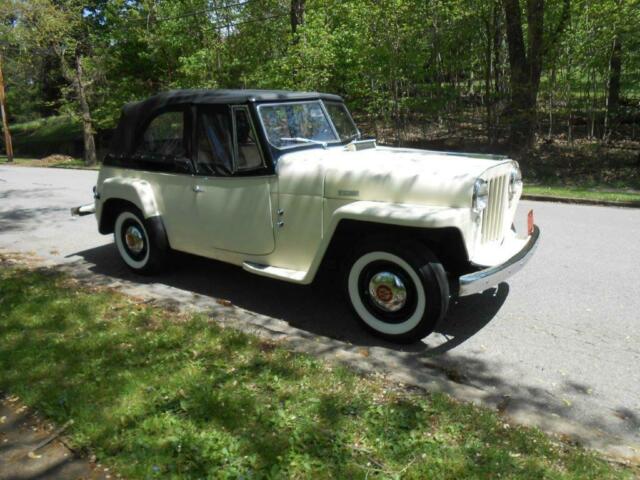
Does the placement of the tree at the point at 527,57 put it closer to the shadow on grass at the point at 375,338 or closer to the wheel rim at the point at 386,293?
the shadow on grass at the point at 375,338

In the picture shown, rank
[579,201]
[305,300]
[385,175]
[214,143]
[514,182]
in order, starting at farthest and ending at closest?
[579,201]
[305,300]
[214,143]
[514,182]
[385,175]

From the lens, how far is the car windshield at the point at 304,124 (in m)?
4.96

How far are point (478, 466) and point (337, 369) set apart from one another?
4.08ft

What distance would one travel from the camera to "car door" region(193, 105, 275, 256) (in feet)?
16.1

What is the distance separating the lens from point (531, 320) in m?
4.75

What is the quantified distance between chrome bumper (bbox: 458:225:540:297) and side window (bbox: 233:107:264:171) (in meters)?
2.08

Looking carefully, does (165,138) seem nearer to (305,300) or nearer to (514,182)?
(305,300)

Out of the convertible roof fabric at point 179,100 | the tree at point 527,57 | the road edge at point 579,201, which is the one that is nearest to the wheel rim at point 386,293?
the convertible roof fabric at point 179,100

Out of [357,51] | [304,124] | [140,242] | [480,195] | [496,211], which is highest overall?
[357,51]

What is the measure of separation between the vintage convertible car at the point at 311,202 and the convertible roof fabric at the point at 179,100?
0.7 inches

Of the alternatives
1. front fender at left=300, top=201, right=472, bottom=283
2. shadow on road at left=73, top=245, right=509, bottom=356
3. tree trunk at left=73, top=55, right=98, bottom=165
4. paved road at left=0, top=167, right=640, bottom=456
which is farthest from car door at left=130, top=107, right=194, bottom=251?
tree trunk at left=73, top=55, right=98, bottom=165

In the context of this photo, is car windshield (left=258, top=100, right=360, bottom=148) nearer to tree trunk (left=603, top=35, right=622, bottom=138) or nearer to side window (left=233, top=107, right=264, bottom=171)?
side window (left=233, top=107, right=264, bottom=171)

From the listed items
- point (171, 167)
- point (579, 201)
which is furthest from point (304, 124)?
point (579, 201)

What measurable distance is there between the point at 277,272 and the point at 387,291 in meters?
1.06
